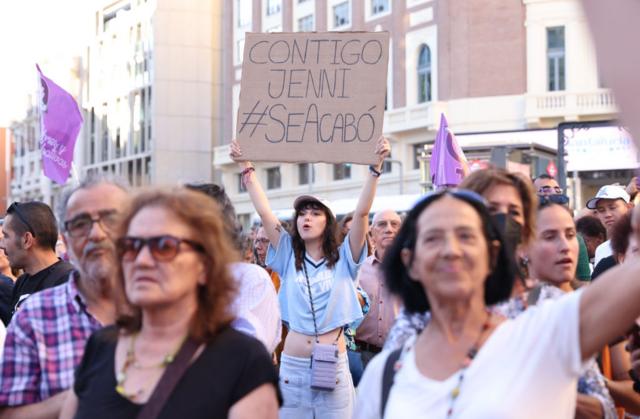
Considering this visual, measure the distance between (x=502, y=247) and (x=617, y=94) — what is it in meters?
1.16

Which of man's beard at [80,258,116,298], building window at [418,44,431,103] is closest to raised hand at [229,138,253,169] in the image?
man's beard at [80,258,116,298]

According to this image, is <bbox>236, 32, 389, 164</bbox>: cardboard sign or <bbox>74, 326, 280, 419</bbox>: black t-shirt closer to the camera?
<bbox>74, 326, 280, 419</bbox>: black t-shirt

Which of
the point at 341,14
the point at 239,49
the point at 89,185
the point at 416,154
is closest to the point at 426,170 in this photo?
the point at 89,185

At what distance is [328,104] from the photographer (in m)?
7.06

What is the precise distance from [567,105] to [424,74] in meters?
6.07

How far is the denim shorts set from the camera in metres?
6.29

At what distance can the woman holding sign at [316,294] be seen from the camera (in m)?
6.30

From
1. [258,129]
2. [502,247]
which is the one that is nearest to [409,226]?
[502,247]

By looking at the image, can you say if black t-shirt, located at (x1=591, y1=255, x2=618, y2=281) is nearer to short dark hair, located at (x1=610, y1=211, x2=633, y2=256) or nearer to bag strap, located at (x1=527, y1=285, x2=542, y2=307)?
short dark hair, located at (x1=610, y1=211, x2=633, y2=256)

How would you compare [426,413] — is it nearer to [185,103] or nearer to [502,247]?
[502,247]

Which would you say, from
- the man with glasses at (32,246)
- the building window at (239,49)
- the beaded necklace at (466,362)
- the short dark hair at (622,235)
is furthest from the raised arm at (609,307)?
the building window at (239,49)

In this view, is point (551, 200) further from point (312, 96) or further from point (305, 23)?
point (305, 23)

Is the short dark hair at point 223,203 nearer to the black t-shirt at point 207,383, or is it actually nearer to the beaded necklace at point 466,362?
the black t-shirt at point 207,383

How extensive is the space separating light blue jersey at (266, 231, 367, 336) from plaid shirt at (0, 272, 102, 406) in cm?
294
